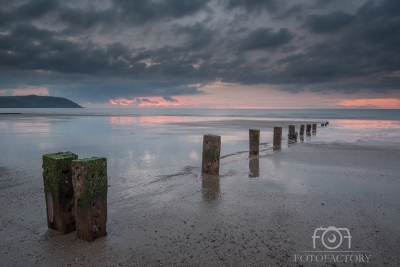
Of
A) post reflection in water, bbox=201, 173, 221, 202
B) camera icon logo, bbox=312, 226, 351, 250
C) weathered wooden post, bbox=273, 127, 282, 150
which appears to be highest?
weathered wooden post, bbox=273, 127, 282, 150

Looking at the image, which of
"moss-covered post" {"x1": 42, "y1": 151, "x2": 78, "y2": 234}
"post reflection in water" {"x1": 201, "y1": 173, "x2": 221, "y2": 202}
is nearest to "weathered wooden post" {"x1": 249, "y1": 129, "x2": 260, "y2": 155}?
"post reflection in water" {"x1": 201, "y1": 173, "x2": 221, "y2": 202}

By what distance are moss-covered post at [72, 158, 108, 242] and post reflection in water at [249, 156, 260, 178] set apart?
230 inches

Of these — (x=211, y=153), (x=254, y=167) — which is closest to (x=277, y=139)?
(x=254, y=167)

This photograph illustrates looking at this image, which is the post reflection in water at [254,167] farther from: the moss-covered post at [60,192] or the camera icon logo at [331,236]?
the moss-covered post at [60,192]

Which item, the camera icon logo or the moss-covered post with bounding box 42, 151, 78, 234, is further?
the moss-covered post with bounding box 42, 151, 78, 234

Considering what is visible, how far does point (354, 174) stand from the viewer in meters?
9.62

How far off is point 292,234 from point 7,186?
25.9 feet

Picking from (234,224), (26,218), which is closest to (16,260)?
(26,218)

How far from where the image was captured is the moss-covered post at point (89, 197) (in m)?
4.59

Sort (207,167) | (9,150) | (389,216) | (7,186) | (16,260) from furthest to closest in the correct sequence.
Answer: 1. (9,150)
2. (207,167)
3. (7,186)
4. (389,216)
5. (16,260)

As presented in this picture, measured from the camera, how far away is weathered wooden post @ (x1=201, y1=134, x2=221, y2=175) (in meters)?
9.38

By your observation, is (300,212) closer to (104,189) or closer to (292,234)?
(292,234)

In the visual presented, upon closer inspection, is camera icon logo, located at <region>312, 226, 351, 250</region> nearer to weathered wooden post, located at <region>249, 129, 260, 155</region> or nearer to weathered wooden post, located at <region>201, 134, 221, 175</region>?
weathered wooden post, located at <region>201, 134, 221, 175</region>

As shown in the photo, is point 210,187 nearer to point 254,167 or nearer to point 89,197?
point 254,167
